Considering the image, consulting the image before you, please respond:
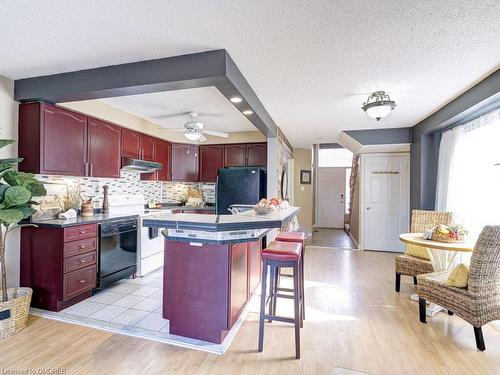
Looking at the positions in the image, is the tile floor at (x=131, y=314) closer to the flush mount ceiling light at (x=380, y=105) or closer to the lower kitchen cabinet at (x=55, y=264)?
the lower kitchen cabinet at (x=55, y=264)

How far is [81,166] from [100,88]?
1203 mm

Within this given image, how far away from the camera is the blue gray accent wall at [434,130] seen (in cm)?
270

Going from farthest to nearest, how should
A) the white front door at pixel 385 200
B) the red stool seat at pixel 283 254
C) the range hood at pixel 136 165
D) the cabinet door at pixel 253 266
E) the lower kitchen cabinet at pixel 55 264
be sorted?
the white front door at pixel 385 200 → the range hood at pixel 136 165 → the cabinet door at pixel 253 266 → the lower kitchen cabinet at pixel 55 264 → the red stool seat at pixel 283 254

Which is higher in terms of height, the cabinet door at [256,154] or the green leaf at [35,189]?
the cabinet door at [256,154]

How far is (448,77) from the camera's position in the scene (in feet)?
8.47

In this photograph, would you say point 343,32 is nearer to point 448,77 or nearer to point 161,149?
point 448,77

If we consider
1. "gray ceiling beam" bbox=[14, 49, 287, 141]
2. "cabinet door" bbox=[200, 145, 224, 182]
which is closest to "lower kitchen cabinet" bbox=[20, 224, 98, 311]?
"gray ceiling beam" bbox=[14, 49, 287, 141]

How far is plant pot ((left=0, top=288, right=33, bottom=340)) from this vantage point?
2178mm

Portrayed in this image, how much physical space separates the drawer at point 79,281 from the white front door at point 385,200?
190 inches

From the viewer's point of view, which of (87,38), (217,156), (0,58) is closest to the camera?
(87,38)

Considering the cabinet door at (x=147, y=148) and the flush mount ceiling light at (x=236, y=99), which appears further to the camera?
the cabinet door at (x=147, y=148)

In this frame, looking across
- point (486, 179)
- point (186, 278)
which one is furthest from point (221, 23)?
point (486, 179)

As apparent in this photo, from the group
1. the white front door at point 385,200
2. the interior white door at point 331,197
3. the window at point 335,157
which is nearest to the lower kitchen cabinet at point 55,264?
the white front door at point 385,200

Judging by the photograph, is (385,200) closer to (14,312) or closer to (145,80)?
(145,80)
